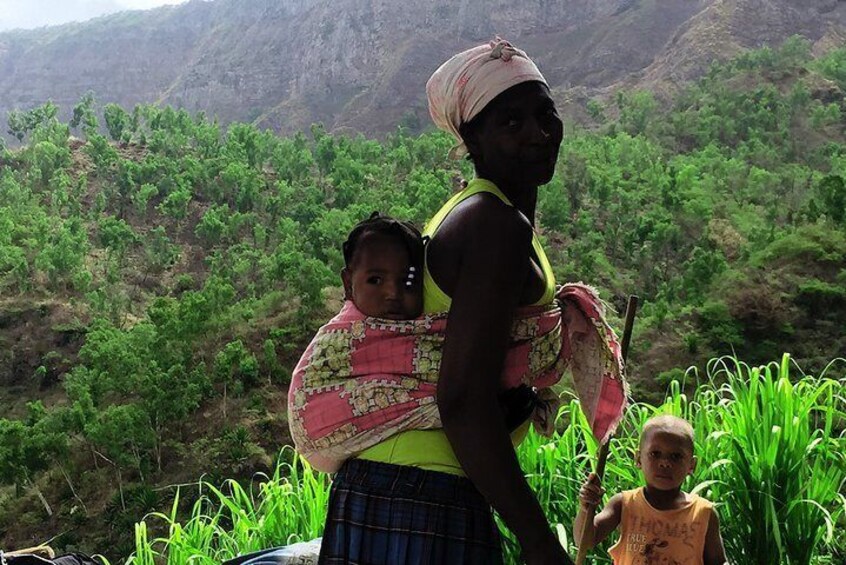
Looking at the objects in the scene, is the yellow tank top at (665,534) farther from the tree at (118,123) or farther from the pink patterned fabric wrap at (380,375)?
the tree at (118,123)

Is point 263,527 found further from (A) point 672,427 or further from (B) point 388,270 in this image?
(B) point 388,270

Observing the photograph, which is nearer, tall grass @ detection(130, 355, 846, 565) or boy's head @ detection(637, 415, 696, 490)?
boy's head @ detection(637, 415, 696, 490)

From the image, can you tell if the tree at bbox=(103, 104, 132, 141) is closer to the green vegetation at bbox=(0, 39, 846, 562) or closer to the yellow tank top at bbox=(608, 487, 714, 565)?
the green vegetation at bbox=(0, 39, 846, 562)

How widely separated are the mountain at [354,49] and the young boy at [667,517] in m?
40.6

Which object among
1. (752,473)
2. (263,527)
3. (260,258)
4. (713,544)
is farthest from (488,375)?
(260,258)

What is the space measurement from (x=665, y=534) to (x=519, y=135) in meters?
1.12

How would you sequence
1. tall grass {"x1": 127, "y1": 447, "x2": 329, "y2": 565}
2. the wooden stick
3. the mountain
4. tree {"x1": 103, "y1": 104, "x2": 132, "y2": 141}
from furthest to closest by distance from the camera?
1. the mountain
2. tree {"x1": 103, "y1": 104, "x2": 132, "y2": 141}
3. tall grass {"x1": 127, "y1": 447, "x2": 329, "y2": 565}
4. the wooden stick

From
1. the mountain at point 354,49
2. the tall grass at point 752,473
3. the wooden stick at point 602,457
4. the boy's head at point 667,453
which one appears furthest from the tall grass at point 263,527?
the mountain at point 354,49

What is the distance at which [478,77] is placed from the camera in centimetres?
108

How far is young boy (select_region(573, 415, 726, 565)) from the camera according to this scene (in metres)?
1.77

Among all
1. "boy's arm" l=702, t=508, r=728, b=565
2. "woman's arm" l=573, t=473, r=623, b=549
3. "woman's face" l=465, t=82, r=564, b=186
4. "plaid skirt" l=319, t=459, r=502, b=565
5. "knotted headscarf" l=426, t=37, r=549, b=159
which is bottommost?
"boy's arm" l=702, t=508, r=728, b=565

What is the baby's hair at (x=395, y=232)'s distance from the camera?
1069mm

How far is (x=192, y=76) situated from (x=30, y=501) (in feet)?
183

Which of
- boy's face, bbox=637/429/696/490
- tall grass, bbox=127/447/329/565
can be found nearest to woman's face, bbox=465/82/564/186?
boy's face, bbox=637/429/696/490
